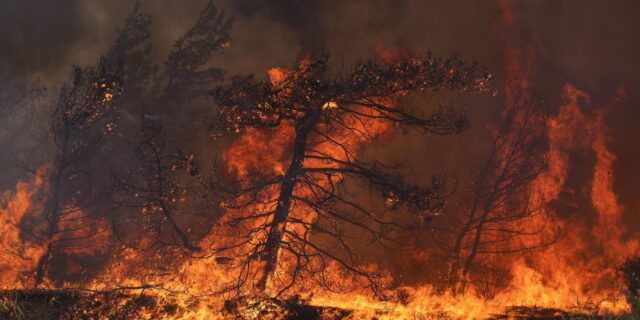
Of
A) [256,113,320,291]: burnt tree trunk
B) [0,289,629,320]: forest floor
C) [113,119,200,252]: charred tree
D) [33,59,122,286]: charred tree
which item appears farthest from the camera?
[33,59,122,286]: charred tree

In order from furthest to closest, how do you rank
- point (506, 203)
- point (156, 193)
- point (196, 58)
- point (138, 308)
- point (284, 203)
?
point (196, 58) → point (156, 193) → point (506, 203) → point (284, 203) → point (138, 308)

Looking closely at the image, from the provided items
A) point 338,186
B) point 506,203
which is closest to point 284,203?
point 338,186

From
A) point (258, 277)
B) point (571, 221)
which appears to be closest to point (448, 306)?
point (258, 277)

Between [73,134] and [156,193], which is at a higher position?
[156,193]

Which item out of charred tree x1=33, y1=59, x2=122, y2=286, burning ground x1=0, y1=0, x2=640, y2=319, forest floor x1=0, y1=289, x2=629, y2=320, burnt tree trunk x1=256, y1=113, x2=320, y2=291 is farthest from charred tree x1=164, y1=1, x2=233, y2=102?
forest floor x1=0, y1=289, x2=629, y2=320

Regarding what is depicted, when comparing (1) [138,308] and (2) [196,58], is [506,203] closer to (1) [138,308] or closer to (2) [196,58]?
(1) [138,308]

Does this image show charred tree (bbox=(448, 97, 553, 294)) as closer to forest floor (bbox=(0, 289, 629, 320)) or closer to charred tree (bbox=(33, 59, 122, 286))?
forest floor (bbox=(0, 289, 629, 320))

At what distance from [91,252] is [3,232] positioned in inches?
148

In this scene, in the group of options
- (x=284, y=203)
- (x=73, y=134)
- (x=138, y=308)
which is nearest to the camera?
(x=138, y=308)

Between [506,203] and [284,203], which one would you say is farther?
[506,203]

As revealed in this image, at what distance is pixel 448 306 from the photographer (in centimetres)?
1123

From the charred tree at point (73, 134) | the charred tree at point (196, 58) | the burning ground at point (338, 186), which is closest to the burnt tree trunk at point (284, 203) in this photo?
the burning ground at point (338, 186)

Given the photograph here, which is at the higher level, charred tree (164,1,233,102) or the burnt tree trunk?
charred tree (164,1,233,102)

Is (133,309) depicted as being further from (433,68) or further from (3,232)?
(3,232)
